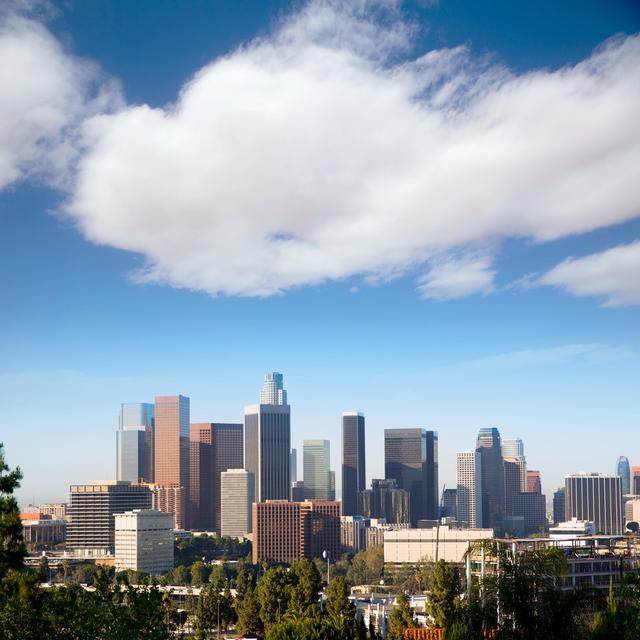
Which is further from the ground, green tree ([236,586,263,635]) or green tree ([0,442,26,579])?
green tree ([0,442,26,579])

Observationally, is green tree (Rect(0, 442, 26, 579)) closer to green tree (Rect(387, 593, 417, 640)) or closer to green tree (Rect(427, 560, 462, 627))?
green tree (Rect(387, 593, 417, 640))

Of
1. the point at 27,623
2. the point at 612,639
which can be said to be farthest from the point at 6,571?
the point at 612,639

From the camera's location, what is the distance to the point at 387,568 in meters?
192

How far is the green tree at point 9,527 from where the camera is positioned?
27.7 metres

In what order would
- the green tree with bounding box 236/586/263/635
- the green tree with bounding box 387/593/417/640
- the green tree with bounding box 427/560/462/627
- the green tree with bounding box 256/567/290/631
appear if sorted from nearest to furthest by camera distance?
the green tree with bounding box 387/593/417/640
the green tree with bounding box 427/560/462/627
the green tree with bounding box 256/567/290/631
the green tree with bounding box 236/586/263/635

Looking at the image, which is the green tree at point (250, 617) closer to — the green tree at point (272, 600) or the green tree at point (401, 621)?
the green tree at point (272, 600)

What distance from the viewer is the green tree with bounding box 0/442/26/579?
2767 centimetres

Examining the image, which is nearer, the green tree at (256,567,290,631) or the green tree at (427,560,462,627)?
the green tree at (427,560,462,627)

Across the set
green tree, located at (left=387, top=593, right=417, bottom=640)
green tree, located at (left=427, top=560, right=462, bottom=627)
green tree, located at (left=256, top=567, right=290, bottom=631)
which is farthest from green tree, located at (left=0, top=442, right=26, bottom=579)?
green tree, located at (left=256, top=567, right=290, bottom=631)

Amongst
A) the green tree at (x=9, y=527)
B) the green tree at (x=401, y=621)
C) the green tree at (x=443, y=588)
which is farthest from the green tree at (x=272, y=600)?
the green tree at (x=9, y=527)

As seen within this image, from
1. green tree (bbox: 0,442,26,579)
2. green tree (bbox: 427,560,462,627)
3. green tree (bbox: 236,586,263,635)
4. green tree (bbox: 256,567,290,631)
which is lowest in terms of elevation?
green tree (bbox: 236,586,263,635)

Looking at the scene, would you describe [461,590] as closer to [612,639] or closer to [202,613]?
[202,613]

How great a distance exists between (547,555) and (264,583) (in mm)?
48886

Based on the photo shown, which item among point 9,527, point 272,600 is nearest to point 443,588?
point 272,600
